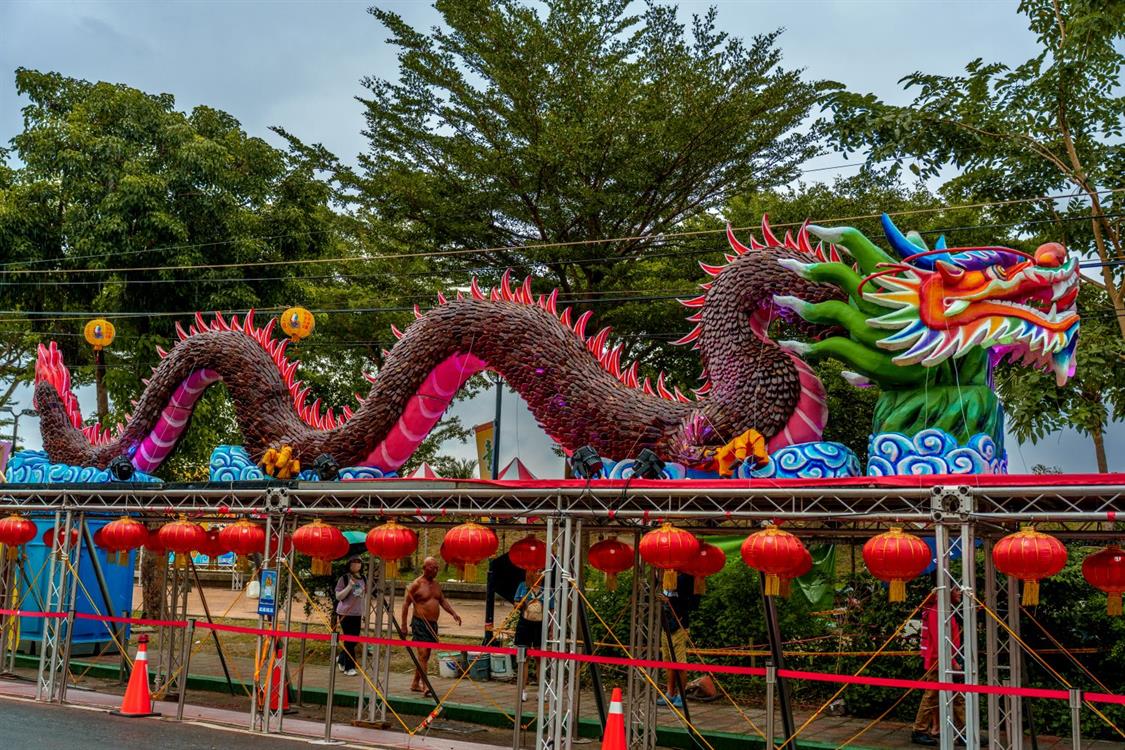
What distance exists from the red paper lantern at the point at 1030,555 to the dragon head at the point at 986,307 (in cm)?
260

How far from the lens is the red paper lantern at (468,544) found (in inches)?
443

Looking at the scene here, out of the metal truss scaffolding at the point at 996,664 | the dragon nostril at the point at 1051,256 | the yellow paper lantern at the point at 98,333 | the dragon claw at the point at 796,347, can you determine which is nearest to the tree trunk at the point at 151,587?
the yellow paper lantern at the point at 98,333

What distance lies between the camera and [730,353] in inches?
483

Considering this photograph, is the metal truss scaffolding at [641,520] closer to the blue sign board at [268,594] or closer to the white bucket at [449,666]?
the blue sign board at [268,594]

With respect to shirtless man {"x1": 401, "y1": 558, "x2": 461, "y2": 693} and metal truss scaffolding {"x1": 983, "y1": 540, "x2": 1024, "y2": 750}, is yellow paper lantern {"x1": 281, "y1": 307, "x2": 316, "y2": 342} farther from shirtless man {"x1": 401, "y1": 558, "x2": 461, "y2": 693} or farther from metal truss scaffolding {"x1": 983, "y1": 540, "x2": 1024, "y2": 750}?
metal truss scaffolding {"x1": 983, "y1": 540, "x2": 1024, "y2": 750}

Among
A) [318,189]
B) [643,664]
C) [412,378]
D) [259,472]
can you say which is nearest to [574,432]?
[412,378]

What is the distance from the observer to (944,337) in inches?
433

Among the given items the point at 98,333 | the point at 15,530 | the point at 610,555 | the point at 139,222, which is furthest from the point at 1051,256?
the point at 139,222

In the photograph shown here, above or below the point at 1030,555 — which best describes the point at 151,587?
below

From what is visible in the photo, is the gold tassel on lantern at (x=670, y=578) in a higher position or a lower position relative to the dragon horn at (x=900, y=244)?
lower

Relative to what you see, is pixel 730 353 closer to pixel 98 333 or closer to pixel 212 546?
pixel 212 546

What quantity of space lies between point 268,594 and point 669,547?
199 inches

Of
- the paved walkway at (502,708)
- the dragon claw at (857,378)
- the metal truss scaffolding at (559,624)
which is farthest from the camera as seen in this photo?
the paved walkway at (502,708)

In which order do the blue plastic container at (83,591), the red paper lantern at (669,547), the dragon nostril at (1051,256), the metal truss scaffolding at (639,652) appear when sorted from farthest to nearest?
the blue plastic container at (83,591), the metal truss scaffolding at (639,652), the dragon nostril at (1051,256), the red paper lantern at (669,547)
